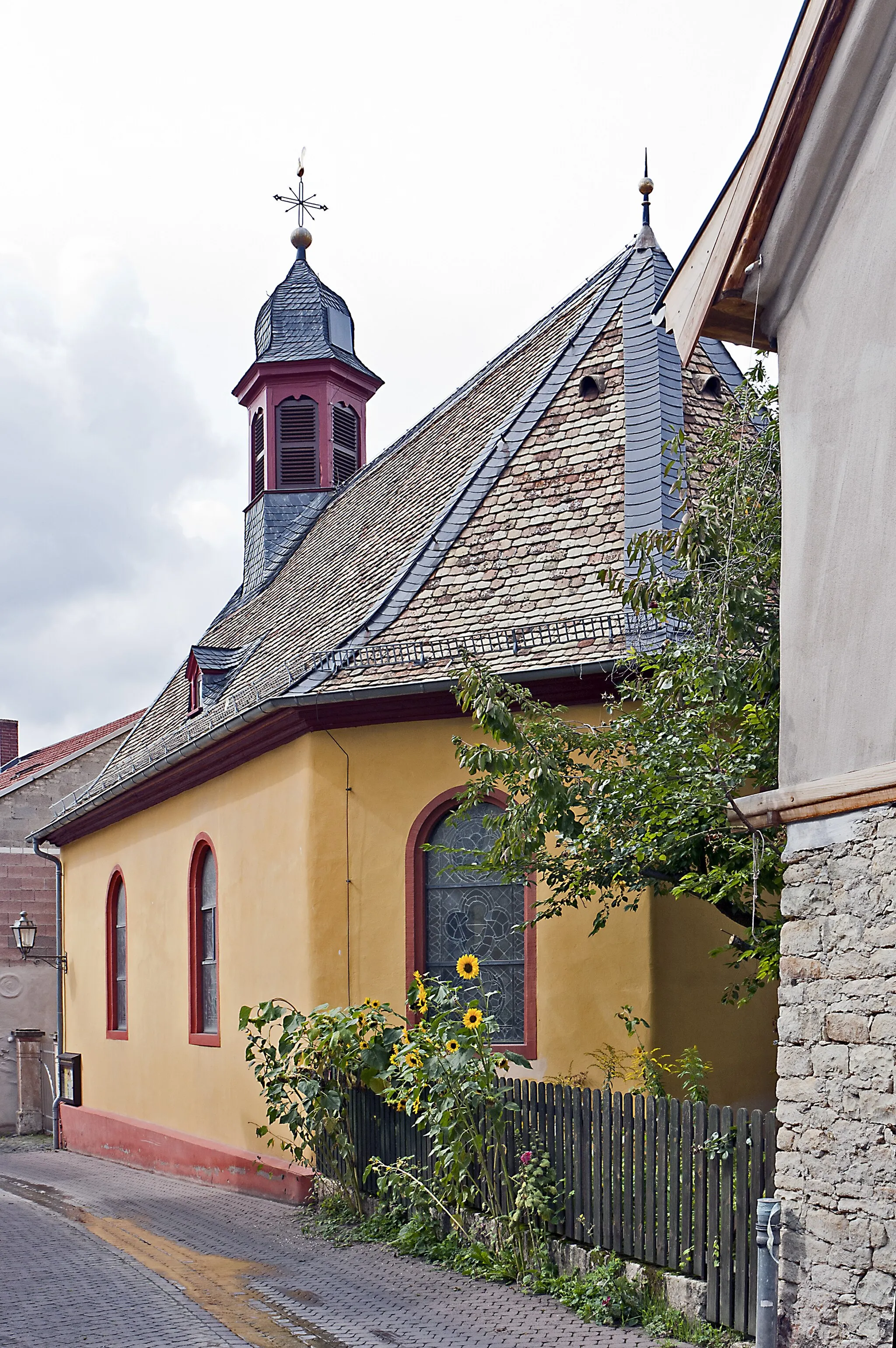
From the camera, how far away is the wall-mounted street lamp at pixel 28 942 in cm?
2159

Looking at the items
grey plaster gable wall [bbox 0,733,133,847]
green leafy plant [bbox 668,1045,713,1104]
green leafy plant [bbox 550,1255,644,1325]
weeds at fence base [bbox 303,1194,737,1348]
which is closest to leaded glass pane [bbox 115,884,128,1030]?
grey plaster gable wall [bbox 0,733,133,847]

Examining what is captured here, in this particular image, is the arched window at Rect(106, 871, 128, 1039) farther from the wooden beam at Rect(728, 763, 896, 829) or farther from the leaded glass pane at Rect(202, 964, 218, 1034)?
the wooden beam at Rect(728, 763, 896, 829)

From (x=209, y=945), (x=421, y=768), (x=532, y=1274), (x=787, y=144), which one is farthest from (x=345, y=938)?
(x=787, y=144)

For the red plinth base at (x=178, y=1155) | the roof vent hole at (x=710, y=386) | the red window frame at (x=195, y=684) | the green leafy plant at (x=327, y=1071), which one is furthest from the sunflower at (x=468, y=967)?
the red window frame at (x=195, y=684)

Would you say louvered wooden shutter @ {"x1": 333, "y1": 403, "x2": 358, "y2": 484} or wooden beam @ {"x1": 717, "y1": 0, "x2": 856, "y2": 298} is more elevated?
louvered wooden shutter @ {"x1": 333, "y1": 403, "x2": 358, "y2": 484}

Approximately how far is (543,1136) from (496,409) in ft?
30.2

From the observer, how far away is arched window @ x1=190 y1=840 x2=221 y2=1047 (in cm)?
1480

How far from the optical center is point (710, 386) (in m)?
13.0

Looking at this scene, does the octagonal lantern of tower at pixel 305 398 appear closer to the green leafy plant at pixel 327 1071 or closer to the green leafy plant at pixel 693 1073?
the green leafy plant at pixel 327 1071

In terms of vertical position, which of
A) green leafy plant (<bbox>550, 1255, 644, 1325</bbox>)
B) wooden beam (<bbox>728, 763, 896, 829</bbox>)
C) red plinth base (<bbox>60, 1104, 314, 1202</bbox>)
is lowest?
red plinth base (<bbox>60, 1104, 314, 1202</bbox>)

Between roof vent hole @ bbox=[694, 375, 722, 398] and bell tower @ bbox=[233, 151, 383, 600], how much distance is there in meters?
9.13

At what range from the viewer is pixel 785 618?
7.06 metres

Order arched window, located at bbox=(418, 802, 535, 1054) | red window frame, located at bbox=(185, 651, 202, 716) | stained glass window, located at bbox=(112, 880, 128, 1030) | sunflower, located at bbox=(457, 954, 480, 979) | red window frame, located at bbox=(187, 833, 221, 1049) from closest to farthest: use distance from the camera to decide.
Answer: sunflower, located at bbox=(457, 954, 480, 979), arched window, located at bbox=(418, 802, 535, 1054), red window frame, located at bbox=(187, 833, 221, 1049), red window frame, located at bbox=(185, 651, 202, 716), stained glass window, located at bbox=(112, 880, 128, 1030)

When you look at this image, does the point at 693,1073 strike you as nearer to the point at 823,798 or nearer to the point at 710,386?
the point at 823,798
